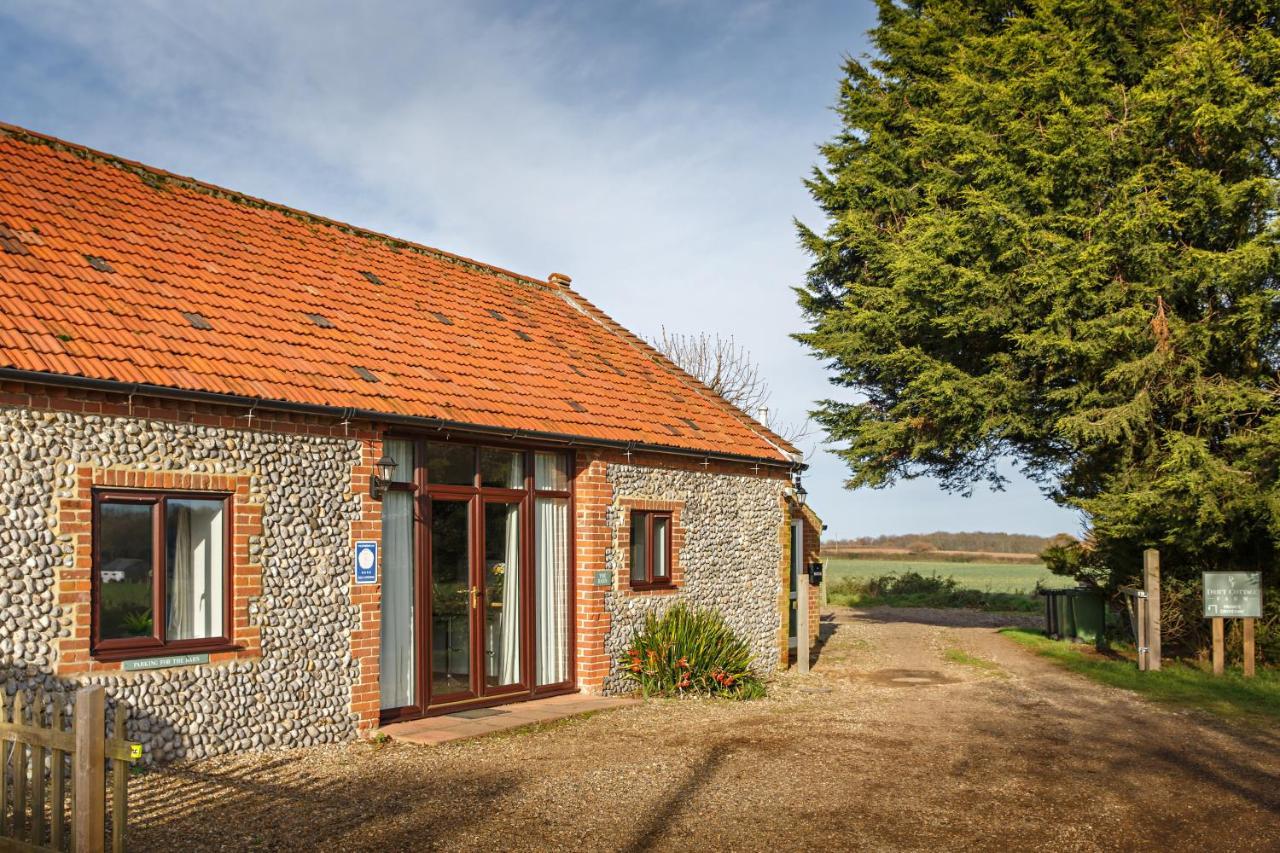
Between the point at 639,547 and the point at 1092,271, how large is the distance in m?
7.83

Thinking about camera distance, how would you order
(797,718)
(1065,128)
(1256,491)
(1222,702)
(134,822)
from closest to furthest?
(134,822) → (797,718) → (1222,702) → (1256,491) → (1065,128)

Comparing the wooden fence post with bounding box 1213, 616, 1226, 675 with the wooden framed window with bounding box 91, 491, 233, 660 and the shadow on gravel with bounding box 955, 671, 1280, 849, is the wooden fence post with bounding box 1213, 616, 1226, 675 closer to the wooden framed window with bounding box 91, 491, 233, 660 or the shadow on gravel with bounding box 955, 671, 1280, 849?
the shadow on gravel with bounding box 955, 671, 1280, 849

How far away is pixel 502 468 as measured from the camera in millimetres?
12500

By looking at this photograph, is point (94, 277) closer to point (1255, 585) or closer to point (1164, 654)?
point (1255, 585)

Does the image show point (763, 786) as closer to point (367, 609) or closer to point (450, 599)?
point (367, 609)

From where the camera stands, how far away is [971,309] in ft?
57.7

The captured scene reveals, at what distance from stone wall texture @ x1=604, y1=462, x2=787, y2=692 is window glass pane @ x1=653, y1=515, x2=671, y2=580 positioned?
A: 8.2 inches

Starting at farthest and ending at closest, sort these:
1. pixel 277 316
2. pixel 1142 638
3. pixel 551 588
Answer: pixel 1142 638 < pixel 551 588 < pixel 277 316

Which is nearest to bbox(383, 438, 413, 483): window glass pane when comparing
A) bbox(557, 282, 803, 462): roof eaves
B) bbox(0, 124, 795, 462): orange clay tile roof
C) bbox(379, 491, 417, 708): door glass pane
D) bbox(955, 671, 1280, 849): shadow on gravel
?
bbox(379, 491, 417, 708): door glass pane

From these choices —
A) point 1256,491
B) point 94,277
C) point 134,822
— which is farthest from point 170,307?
point 1256,491

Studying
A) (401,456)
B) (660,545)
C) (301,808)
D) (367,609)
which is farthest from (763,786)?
(660,545)

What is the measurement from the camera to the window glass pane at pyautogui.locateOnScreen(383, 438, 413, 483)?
11.2 metres

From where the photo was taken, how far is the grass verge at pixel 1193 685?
12906 millimetres

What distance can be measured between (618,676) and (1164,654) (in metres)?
9.89
